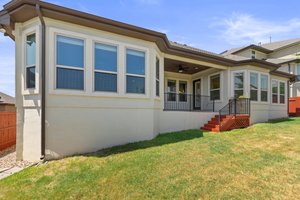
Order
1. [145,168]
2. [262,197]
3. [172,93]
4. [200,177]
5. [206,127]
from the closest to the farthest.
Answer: [262,197] < [200,177] < [145,168] < [206,127] < [172,93]

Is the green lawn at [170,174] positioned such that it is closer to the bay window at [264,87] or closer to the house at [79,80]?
the house at [79,80]

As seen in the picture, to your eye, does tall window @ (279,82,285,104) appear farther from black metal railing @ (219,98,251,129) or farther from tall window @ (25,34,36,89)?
tall window @ (25,34,36,89)

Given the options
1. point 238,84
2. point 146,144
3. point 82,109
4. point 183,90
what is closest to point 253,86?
point 238,84

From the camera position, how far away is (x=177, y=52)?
10.9m

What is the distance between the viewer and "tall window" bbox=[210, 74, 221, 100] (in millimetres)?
13916

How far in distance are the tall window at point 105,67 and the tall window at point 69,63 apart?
53 centimetres

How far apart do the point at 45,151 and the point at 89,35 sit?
412 cm

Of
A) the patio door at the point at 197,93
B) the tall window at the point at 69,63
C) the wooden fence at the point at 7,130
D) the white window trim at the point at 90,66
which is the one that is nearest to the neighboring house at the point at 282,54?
the patio door at the point at 197,93

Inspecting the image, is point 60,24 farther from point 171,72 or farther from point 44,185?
point 171,72

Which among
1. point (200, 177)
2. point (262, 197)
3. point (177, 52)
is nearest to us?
point (262, 197)

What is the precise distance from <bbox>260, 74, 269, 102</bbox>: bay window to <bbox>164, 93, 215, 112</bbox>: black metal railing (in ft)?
9.91

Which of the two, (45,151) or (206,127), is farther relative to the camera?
(206,127)

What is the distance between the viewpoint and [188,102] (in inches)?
616

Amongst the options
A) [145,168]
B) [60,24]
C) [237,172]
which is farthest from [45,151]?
[237,172]
